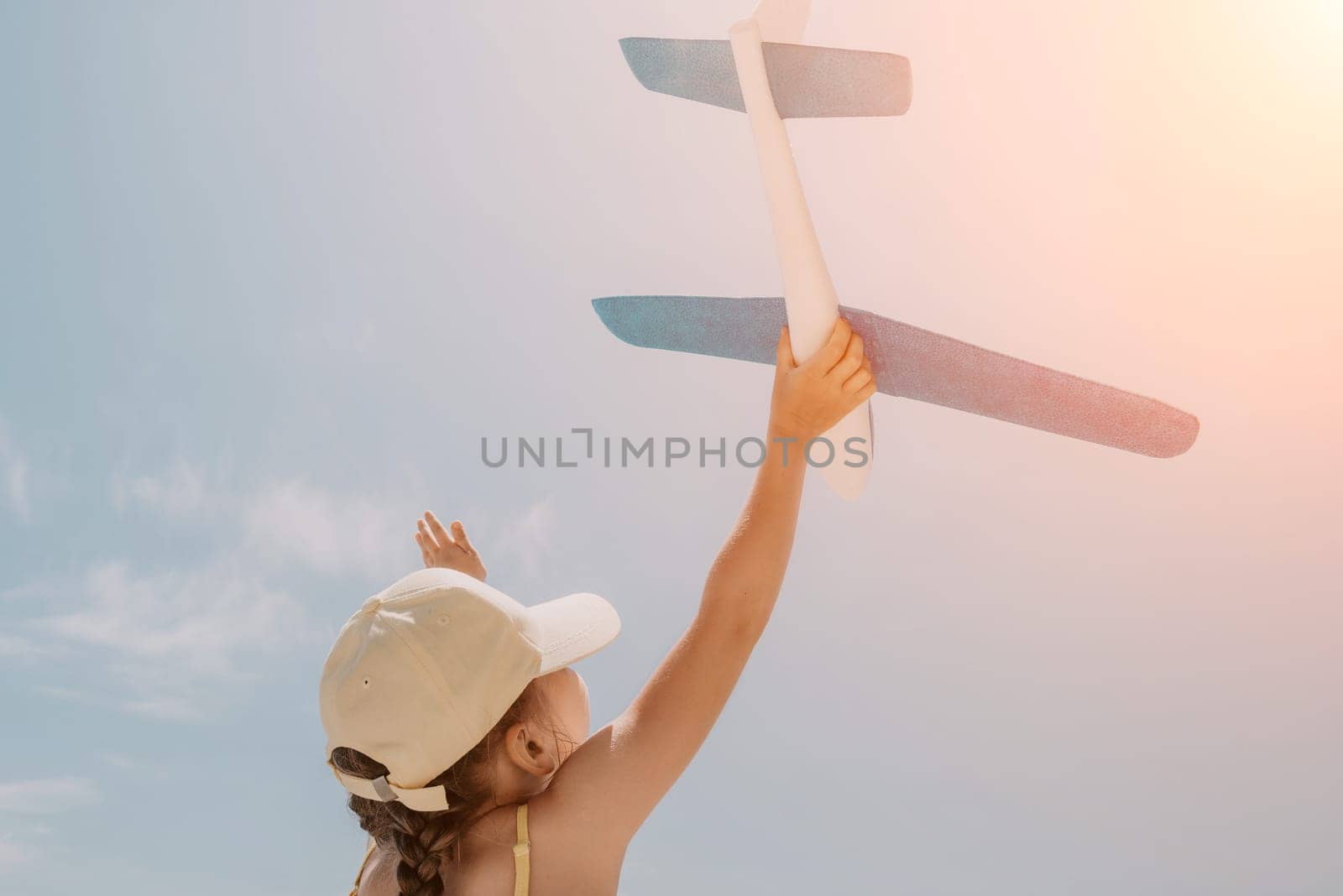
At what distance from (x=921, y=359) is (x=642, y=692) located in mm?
1071

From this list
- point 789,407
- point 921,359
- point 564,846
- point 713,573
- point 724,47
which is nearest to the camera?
point 564,846

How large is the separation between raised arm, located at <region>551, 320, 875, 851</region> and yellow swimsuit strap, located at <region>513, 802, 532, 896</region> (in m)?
0.09

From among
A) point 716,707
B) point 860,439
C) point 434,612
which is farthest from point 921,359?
point 434,612

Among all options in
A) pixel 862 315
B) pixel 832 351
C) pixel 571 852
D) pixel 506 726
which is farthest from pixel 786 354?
pixel 571 852

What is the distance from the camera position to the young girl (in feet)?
5.79

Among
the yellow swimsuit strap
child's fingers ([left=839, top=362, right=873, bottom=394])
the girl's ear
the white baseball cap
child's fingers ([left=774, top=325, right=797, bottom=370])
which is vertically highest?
child's fingers ([left=774, top=325, right=797, bottom=370])

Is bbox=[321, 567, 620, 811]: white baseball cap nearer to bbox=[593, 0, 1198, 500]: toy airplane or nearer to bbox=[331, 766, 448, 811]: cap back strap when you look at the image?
bbox=[331, 766, 448, 811]: cap back strap

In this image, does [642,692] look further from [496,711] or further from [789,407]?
[789,407]

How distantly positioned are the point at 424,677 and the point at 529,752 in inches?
10.8

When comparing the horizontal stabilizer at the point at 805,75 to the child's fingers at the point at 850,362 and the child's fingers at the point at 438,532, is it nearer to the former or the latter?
the child's fingers at the point at 850,362

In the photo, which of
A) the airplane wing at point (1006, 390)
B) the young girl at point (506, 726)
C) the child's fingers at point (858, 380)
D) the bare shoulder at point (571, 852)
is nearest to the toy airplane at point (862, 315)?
the airplane wing at point (1006, 390)

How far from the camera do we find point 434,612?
184 centimetres

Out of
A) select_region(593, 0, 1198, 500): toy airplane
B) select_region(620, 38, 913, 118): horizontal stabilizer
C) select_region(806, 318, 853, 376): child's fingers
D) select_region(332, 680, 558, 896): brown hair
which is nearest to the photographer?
select_region(332, 680, 558, 896): brown hair

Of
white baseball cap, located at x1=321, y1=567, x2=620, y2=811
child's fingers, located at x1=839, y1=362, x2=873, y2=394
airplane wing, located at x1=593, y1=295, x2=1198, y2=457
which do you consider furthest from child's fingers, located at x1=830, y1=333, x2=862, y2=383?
white baseball cap, located at x1=321, y1=567, x2=620, y2=811
